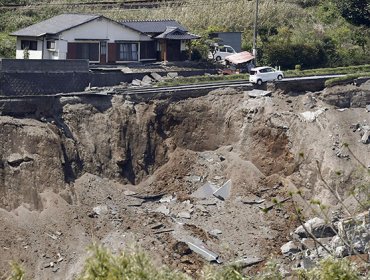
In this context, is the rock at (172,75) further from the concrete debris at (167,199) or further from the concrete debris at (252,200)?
the concrete debris at (252,200)

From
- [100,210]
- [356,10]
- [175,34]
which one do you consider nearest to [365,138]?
[100,210]

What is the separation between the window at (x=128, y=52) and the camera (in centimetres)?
5100

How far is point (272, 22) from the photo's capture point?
6169 cm

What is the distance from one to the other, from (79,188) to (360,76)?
15055 millimetres

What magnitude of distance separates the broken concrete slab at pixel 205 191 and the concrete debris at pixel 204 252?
427 centimetres

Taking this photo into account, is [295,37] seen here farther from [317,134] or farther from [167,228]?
[167,228]

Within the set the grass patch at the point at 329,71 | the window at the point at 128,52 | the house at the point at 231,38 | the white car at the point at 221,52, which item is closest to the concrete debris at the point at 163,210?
the grass patch at the point at 329,71

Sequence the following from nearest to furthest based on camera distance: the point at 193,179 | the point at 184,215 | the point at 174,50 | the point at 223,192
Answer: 1. the point at 184,215
2. the point at 223,192
3. the point at 193,179
4. the point at 174,50

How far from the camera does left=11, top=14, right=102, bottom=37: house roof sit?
48969 mm

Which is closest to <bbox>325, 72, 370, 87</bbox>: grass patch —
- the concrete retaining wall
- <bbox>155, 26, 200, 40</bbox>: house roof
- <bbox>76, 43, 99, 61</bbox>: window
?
<bbox>155, 26, 200, 40</bbox>: house roof

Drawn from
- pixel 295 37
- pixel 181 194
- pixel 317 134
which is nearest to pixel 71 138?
pixel 181 194

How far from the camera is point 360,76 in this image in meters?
46.9

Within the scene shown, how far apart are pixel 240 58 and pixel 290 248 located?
683 inches

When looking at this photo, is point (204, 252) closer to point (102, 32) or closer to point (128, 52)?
point (102, 32)
